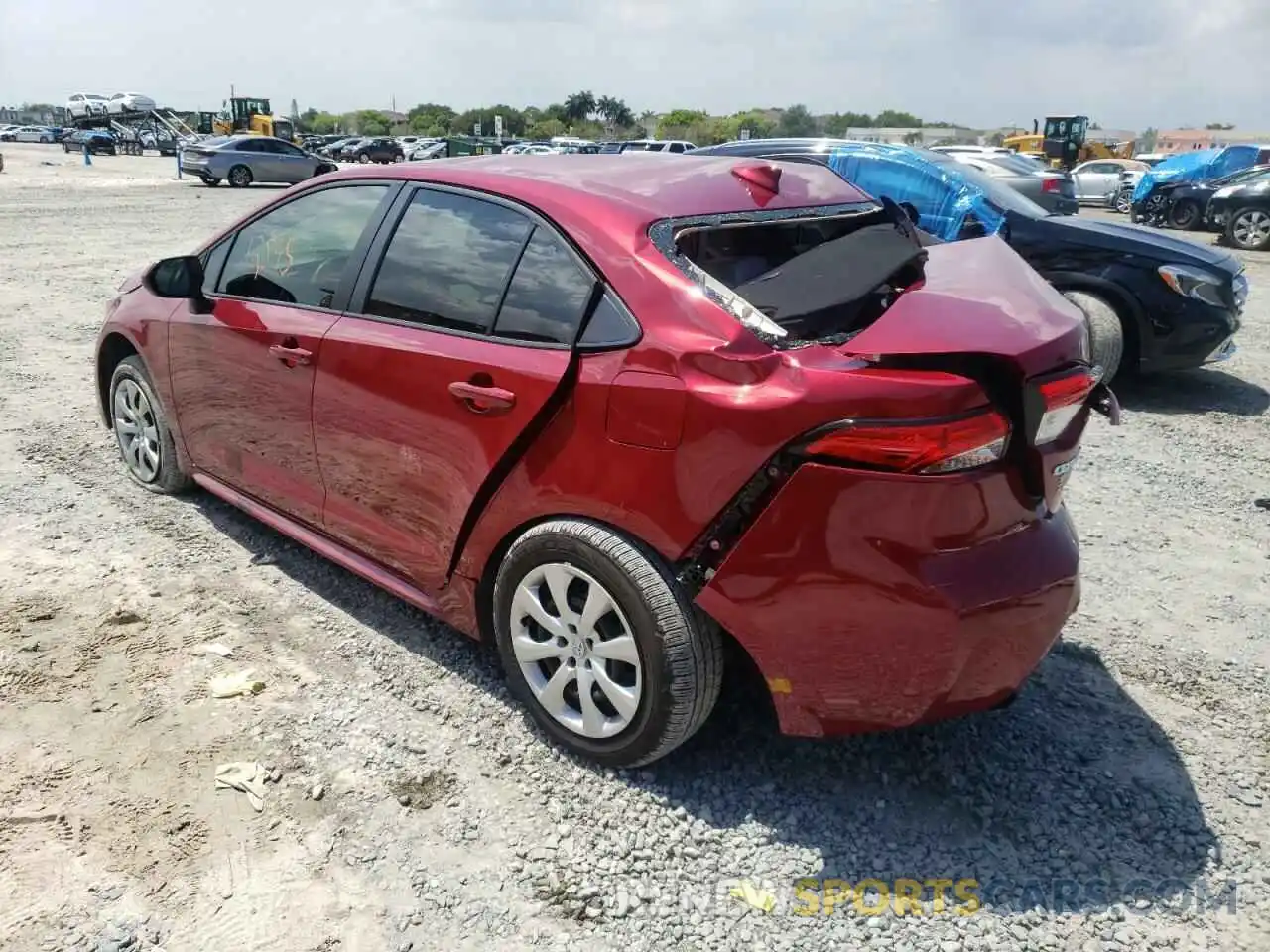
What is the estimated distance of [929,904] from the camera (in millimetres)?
2379

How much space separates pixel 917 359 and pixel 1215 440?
4.80 metres

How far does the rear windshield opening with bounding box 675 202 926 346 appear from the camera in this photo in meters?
2.48

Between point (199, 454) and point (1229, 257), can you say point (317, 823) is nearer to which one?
point (199, 454)

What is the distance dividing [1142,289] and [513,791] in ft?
19.3

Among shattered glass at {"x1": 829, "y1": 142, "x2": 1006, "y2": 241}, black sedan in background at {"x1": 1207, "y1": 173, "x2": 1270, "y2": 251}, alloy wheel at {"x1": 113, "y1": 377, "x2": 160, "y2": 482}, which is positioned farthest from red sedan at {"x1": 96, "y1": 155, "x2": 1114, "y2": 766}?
black sedan in background at {"x1": 1207, "y1": 173, "x2": 1270, "y2": 251}

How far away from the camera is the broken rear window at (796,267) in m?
2.49

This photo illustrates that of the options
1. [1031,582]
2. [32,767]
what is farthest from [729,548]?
[32,767]

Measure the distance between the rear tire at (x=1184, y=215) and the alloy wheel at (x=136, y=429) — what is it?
810 inches

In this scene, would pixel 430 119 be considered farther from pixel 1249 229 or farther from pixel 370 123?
pixel 1249 229

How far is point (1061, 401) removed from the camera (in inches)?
94.3

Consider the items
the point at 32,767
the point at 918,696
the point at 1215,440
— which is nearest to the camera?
the point at 918,696

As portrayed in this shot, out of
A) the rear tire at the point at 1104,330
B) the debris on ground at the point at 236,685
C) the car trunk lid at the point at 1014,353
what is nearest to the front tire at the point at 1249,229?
the rear tire at the point at 1104,330

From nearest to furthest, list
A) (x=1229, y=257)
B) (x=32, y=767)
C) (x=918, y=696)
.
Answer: (x=918, y=696) < (x=32, y=767) < (x=1229, y=257)

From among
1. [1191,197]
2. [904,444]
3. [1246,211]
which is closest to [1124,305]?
[904,444]
